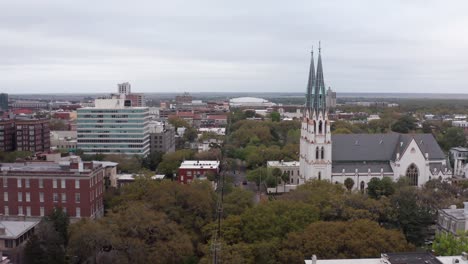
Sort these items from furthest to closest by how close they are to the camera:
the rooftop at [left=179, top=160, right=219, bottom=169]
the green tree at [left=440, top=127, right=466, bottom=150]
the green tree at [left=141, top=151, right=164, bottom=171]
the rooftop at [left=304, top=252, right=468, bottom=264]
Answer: the green tree at [left=440, top=127, right=466, bottom=150], the green tree at [left=141, top=151, right=164, bottom=171], the rooftop at [left=179, top=160, right=219, bottom=169], the rooftop at [left=304, top=252, right=468, bottom=264]

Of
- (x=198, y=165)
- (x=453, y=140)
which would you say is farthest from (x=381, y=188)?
(x=453, y=140)

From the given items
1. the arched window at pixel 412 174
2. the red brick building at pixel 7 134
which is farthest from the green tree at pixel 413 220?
the red brick building at pixel 7 134

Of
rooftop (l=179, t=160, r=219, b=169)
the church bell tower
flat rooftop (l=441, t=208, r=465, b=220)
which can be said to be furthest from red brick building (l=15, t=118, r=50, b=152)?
flat rooftop (l=441, t=208, r=465, b=220)

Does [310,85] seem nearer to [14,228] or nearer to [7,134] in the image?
[14,228]

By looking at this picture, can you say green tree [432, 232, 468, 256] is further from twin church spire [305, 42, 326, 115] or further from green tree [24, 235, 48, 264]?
twin church spire [305, 42, 326, 115]

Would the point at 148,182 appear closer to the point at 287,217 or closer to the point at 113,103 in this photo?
the point at 287,217
